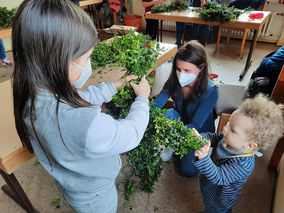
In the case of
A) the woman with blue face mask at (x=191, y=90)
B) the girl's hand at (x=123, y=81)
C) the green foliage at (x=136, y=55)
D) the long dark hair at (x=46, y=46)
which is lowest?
the woman with blue face mask at (x=191, y=90)

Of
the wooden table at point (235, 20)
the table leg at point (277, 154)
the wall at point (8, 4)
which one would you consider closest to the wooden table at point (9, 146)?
the table leg at point (277, 154)

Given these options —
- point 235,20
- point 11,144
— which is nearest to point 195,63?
point 11,144

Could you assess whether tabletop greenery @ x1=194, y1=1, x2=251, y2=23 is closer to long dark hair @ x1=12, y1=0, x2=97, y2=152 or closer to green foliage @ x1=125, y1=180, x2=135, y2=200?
green foliage @ x1=125, y1=180, x2=135, y2=200

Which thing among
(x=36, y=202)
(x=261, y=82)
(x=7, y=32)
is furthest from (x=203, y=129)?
(x=7, y=32)

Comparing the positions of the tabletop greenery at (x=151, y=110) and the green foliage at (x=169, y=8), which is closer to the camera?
the tabletop greenery at (x=151, y=110)

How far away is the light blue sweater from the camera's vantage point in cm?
81

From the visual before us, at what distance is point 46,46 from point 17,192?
166 cm

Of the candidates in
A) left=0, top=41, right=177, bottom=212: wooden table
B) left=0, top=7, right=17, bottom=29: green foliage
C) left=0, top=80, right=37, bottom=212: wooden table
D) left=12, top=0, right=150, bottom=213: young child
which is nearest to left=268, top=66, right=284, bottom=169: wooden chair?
left=0, top=41, right=177, bottom=212: wooden table

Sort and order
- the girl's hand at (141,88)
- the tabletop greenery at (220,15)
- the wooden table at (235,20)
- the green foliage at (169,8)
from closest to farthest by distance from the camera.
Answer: the girl's hand at (141,88) < the wooden table at (235,20) < the tabletop greenery at (220,15) < the green foliage at (169,8)

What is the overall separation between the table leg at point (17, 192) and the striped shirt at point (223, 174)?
152cm

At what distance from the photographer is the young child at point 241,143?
4.13 feet

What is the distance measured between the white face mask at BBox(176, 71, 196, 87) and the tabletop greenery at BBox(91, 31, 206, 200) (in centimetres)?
54

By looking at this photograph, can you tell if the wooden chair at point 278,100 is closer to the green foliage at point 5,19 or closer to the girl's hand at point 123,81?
the girl's hand at point 123,81

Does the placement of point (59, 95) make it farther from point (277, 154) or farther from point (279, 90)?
point (277, 154)
